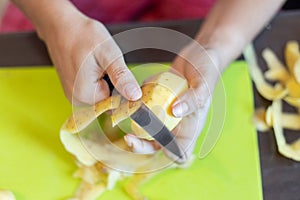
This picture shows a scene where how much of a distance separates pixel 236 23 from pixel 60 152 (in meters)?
0.36

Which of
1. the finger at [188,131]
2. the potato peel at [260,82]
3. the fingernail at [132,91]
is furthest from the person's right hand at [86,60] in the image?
the potato peel at [260,82]

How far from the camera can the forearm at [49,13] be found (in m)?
0.93

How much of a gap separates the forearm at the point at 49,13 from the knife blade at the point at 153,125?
0.80 ft

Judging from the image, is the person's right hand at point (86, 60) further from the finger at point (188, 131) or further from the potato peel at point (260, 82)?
the potato peel at point (260, 82)

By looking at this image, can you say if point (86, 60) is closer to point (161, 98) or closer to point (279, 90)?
point (161, 98)

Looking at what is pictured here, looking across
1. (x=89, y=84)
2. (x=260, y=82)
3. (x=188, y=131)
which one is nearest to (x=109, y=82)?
(x=89, y=84)

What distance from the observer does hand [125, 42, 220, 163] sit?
791 millimetres

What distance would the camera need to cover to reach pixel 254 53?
0.98 meters

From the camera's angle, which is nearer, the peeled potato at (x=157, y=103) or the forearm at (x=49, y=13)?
the peeled potato at (x=157, y=103)

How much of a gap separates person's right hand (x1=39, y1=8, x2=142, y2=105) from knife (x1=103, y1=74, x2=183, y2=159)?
2cm

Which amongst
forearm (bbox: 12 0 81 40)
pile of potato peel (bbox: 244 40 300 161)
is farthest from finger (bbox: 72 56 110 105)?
pile of potato peel (bbox: 244 40 300 161)

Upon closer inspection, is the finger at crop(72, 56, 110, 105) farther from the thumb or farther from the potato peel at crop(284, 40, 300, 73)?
the potato peel at crop(284, 40, 300, 73)

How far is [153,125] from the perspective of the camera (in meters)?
0.76

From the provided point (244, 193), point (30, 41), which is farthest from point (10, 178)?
point (244, 193)
